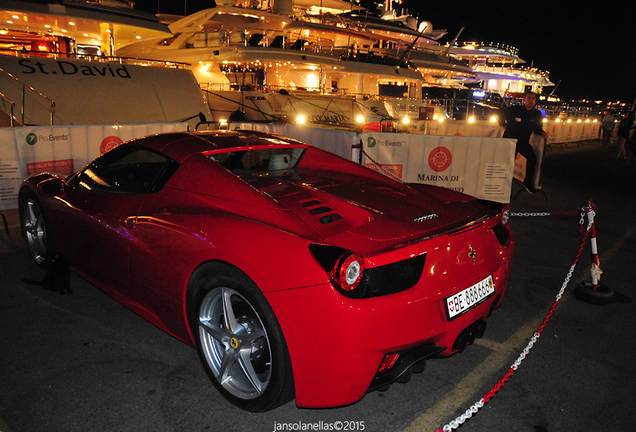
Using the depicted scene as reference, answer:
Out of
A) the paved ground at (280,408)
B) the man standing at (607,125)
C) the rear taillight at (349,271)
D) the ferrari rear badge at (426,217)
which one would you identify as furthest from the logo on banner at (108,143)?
the man standing at (607,125)

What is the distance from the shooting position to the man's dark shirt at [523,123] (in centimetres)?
909

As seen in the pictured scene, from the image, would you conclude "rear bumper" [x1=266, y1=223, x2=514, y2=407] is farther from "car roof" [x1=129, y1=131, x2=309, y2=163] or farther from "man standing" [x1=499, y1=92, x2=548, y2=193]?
"man standing" [x1=499, y1=92, x2=548, y2=193]

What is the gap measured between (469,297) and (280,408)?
1.30m

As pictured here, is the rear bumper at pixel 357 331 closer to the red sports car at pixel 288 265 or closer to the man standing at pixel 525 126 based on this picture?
the red sports car at pixel 288 265

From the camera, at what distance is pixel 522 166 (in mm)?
9531

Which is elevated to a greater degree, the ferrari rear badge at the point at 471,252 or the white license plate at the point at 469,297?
the ferrari rear badge at the point at 471,252

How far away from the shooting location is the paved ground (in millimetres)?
2594

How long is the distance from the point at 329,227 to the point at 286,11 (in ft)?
104

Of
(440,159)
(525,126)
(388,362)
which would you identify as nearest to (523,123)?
(525,126)

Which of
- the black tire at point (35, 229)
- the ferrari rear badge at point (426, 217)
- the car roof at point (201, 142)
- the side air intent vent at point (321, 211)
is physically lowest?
the black tire at point (35, 229)

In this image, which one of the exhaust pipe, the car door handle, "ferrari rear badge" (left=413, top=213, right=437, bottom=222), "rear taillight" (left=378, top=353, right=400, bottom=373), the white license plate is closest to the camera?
"rear taillight" (left=378, top=353, right=400, bottom=373)

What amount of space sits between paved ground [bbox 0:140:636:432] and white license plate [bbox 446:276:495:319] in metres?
0.65

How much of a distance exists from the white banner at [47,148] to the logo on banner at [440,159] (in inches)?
196

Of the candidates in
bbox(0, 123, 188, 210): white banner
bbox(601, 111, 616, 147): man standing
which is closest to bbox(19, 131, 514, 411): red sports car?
bbox(0, 123, 188, 210): white banner
